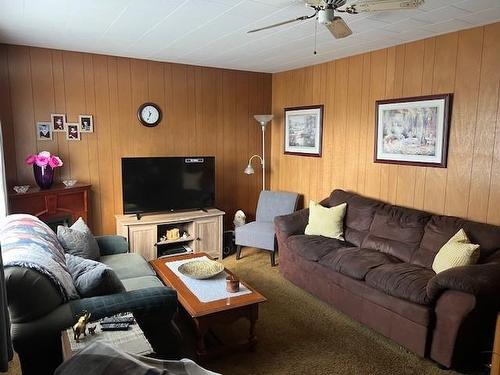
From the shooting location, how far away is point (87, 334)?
6.19 feet

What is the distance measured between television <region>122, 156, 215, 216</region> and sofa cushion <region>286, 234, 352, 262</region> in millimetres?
1359

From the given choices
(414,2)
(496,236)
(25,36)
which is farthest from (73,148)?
(496,236)

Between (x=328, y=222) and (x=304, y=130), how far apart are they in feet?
4.94

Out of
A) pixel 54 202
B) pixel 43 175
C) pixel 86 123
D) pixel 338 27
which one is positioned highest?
pixel 338 27

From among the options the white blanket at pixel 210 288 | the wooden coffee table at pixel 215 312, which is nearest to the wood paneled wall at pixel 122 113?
the white blanket at pixel 210 288

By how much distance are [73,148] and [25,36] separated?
1.20 metres

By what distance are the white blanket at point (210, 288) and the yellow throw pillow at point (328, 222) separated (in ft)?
4.29

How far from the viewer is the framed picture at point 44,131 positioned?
3971mm

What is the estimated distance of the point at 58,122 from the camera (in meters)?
4.06

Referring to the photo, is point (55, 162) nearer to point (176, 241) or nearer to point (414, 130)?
point (176, 241)

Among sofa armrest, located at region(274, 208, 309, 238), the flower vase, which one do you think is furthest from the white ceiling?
sofa armrest, located at region(274, 208, 309, 238)

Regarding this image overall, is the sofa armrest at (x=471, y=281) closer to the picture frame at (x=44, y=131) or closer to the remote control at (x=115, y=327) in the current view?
the remote control at (x=115, y=327)

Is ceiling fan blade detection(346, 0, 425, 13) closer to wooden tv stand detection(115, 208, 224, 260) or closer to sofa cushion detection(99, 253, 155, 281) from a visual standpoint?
sofa cushion detection(99, 253, 155, 281)

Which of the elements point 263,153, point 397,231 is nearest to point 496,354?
point 397,231
